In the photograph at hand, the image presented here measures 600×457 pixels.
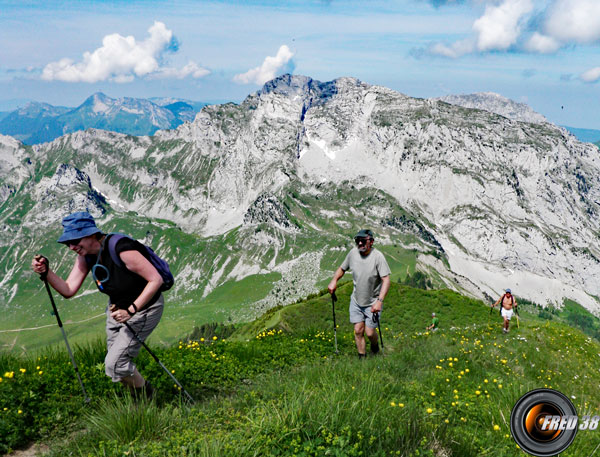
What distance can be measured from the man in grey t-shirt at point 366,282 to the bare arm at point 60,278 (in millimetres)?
6566

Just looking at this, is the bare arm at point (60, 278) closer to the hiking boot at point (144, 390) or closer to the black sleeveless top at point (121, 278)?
the black sleeveless top at point (121, 278)

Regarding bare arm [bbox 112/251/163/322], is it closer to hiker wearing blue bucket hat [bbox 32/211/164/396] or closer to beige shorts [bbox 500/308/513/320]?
hiker wearing blue bucket hat [bbox 32/211/164/396]

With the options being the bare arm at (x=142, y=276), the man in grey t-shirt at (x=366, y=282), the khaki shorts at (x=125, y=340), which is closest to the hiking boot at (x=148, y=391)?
the khaki shorts at (x=125, y=340)

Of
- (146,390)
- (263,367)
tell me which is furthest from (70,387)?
(263,367)

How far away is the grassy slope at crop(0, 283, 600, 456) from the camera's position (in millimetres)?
4586

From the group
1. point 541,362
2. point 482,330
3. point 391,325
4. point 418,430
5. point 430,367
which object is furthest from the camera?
point 391,325

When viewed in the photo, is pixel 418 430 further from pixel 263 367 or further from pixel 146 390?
pixel 263 367

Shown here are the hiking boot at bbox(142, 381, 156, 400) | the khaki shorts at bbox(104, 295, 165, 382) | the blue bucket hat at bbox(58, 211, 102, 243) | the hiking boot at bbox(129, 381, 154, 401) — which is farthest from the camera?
the hiking boot at bbox(142, 381, 156, 400)

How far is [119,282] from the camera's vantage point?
21.7 ft

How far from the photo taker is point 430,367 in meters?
10.0

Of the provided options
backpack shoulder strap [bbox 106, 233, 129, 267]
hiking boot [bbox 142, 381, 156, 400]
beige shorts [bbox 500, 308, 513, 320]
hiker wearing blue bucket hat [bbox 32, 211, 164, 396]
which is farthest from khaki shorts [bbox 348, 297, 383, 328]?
beige shorts [bbox 500, 308, 513, 320]

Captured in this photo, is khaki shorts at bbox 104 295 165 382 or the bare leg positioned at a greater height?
khaki shorts at bbox 104 295 165 382

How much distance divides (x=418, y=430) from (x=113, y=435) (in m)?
4.16

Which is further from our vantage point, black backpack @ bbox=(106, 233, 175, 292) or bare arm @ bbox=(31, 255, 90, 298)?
bare arm @ bbox=(31, 255, 90, 298)
